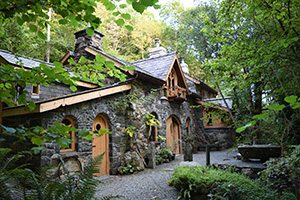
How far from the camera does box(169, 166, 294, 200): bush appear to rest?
3.42m

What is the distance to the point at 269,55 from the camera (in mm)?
3211

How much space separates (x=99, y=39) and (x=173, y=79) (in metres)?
4.17

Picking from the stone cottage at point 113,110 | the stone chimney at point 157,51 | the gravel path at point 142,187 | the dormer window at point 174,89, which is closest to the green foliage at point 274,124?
the stone cottage at point 113,110

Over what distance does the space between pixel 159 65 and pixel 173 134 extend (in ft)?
11.8

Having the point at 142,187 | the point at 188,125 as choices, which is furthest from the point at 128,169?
the point at 188,125

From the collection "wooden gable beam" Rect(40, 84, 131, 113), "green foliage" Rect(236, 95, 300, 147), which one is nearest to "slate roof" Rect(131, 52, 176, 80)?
"wooden gable beam" Rect(40, 84, 131, 113)

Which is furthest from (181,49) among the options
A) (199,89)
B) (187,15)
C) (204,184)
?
(204,184)

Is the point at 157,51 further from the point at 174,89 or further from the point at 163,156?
the point at 163,156

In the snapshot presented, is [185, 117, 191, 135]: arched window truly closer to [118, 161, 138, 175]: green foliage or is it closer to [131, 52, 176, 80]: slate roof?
[131, 52, 176, 80]: slate roof

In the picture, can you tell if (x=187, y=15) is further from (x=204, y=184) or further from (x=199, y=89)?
(x=204, y=184)

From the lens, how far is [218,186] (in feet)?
12.4

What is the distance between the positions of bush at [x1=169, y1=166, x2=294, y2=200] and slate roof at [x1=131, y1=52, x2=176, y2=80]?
5299 millimetres

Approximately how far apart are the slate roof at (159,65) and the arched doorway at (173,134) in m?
2.32

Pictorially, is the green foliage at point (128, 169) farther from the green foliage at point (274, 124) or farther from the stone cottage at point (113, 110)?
the green foliage at point (274, 124)
